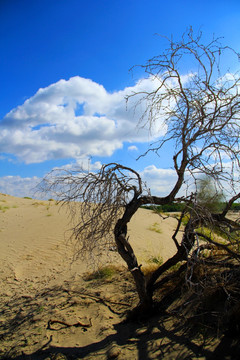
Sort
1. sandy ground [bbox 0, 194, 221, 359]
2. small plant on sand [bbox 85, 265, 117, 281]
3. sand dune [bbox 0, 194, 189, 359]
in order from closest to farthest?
sandy ground [bbox 0, 194, 221, 359] < sand dune [bbox 0, 194, 189, 359] < small plant on sand [bbox 85, 265, 117, 281]

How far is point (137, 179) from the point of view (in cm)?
A: 509

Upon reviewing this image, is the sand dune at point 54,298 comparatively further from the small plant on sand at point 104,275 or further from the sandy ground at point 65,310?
the small plant on sand at point 104,275

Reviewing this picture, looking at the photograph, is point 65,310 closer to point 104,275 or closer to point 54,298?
point 54,298

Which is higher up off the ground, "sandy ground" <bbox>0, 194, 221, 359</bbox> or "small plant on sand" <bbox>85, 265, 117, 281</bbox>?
"small plant on sand" <bbox>85, 265, 117, 281</bbox>

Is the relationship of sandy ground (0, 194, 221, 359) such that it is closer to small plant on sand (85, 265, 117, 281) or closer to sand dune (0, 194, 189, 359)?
sand dune (0, 194, 189, 359)

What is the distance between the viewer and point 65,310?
586 cm

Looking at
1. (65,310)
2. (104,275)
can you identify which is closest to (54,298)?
(65,310)

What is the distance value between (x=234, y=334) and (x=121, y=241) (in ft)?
7.18

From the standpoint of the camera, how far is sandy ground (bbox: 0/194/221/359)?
4.43 metres

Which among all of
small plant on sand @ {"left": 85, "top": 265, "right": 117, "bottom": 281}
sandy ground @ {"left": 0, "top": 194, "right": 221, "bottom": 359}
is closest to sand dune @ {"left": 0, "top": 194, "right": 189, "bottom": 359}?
sandy ground @ {"left": 0, "top": 194, "right": 221, "bottom": 359}

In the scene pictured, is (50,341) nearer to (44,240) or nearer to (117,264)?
(117,264)

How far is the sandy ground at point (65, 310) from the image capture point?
4.43m

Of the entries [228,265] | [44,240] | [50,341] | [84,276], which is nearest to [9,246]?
[44,240]

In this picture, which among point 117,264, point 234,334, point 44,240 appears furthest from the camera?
point 44,240
